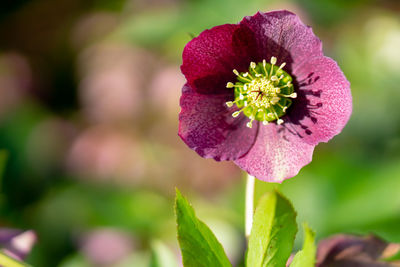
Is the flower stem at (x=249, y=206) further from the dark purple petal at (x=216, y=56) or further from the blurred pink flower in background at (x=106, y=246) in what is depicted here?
the blurred pink flower in background at (x=106, y=246)

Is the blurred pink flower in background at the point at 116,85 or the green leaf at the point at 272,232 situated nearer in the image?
the green leaf at the point at 272,232

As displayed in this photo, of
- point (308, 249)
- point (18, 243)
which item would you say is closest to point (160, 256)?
point (18, 243)

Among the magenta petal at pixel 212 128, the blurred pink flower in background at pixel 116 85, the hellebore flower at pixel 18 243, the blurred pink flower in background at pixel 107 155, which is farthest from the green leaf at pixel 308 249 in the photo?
the blurred pink flower in background at pixel 116 85

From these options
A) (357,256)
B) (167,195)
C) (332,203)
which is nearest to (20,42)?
(167,195)

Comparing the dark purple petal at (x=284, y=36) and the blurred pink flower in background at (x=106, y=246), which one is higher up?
the dark purple petal at (x=284, y=36)

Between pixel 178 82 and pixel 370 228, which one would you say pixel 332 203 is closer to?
pixel 370 228

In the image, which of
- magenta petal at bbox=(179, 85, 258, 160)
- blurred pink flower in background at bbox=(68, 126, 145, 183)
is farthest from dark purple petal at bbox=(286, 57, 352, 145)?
blurred pink flower in background at bbox=(68, 126, 145, 183)
